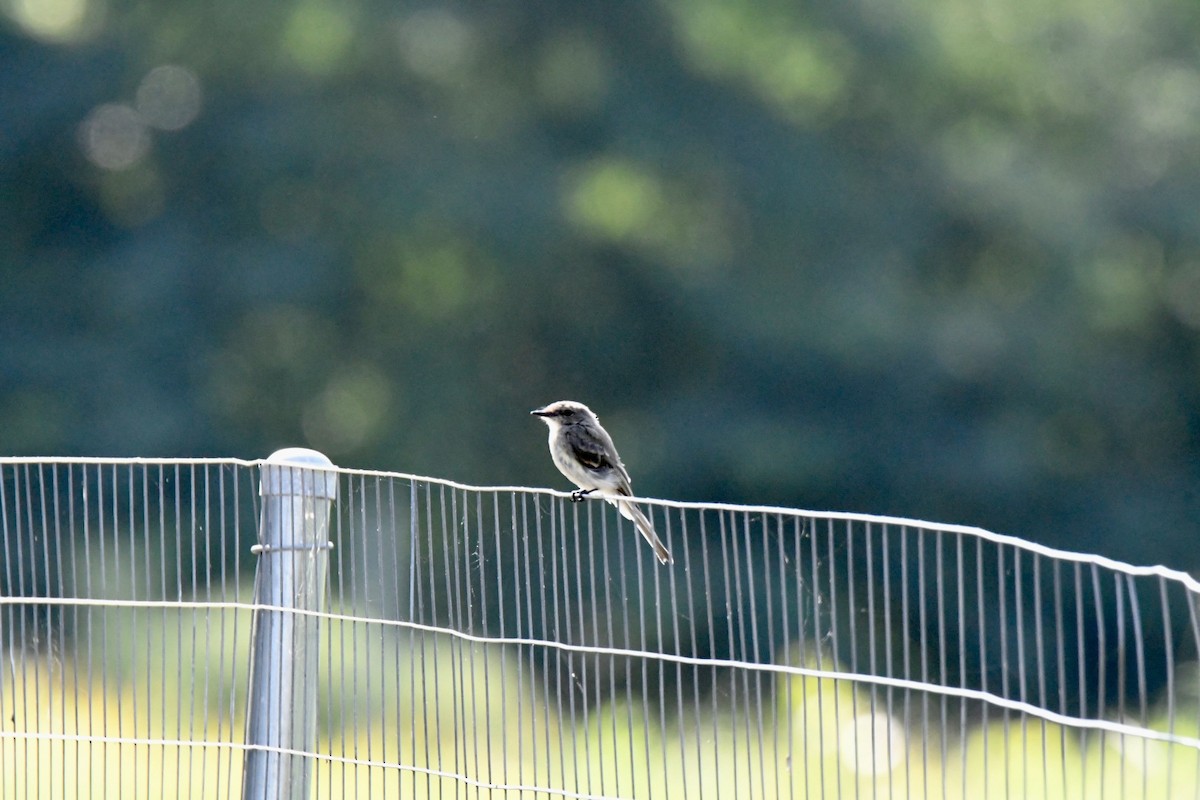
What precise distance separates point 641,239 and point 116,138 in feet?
24.3

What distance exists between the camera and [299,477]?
16.0 feet

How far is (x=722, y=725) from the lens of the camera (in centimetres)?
1138

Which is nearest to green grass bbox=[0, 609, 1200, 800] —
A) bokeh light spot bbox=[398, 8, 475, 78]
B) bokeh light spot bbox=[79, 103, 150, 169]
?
bokeh light spot bbox=[398, 8, 475, 78]

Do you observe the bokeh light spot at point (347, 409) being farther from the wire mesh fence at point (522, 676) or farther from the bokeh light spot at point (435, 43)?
the wire mesh fence at point (522, 676)

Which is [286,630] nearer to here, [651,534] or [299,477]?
[299,477]

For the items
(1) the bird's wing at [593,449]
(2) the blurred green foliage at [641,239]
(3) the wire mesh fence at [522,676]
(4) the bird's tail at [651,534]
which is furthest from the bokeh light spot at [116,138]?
(4) the bird's tail at [651,534]

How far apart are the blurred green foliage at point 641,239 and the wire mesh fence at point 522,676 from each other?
4.57 meters

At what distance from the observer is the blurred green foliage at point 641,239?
23.1m

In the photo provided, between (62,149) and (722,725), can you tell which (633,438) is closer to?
(62,149)

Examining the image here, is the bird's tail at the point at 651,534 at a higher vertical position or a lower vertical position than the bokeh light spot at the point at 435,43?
lower

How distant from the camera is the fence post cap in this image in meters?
4.86

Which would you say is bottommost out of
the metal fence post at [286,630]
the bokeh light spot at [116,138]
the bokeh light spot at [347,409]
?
the metal fence post at [286,630]

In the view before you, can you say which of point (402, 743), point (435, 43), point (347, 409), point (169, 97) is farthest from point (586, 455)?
point (169, 97)

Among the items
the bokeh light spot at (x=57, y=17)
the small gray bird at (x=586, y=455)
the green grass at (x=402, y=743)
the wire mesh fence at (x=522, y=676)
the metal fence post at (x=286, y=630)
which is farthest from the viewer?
the bokeh light spot at (x=57, y=17)
